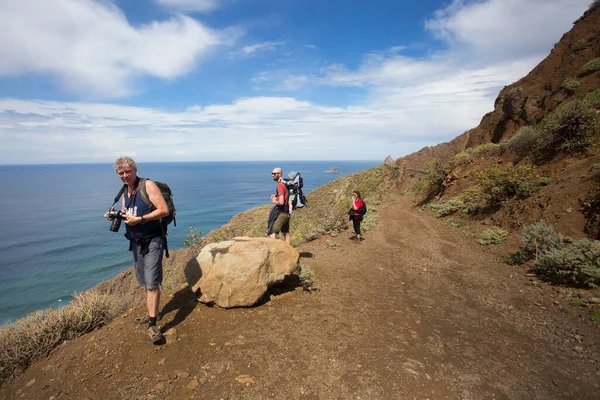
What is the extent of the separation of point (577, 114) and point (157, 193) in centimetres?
1494

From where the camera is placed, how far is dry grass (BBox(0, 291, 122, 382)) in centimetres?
395

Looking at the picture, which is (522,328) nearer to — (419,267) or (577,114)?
(419,267)

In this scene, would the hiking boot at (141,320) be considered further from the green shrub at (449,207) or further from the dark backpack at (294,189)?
the green shrub at (449,207)

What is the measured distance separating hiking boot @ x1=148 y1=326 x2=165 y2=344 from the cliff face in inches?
884

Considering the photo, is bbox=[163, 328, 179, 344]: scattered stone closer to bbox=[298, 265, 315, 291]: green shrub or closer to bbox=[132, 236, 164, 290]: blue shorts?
bbox=[132, 236, 164, 290]: blue shorts

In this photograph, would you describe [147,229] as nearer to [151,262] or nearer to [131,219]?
[131,219]

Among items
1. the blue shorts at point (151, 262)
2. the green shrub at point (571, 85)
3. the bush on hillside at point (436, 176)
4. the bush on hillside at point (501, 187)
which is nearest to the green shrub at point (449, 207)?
the bush on hillside at point (501, 187)

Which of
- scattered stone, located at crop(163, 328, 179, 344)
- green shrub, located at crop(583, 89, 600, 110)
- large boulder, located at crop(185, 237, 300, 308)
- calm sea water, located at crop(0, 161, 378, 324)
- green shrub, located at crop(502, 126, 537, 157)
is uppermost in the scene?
green shrub, located at crop(583, 89, 600, 110)

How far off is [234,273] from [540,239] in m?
8.26

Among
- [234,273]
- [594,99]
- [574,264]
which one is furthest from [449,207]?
A: [234,273]

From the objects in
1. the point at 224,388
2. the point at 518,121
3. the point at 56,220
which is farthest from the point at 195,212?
the point at 224,388

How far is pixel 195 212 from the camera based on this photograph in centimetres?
6419

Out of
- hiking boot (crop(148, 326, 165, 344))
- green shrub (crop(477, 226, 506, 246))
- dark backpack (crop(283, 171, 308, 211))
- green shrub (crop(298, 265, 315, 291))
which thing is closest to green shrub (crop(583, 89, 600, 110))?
green shrub (crop(477, 226, 506, 246))

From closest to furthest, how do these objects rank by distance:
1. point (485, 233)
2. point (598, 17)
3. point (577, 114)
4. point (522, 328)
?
point (522, 328), point (485, 233), point (577, 114), point (598, 17)
